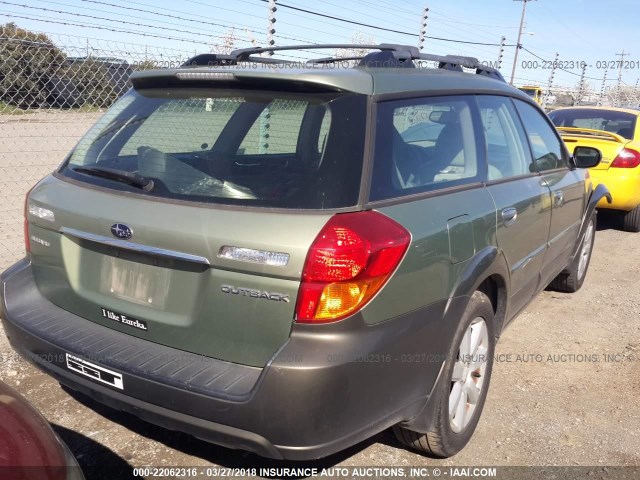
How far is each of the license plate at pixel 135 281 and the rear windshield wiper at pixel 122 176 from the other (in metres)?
0.31

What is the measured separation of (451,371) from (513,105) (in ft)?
6.37

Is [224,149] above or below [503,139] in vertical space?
below

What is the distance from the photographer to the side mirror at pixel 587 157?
479 cm

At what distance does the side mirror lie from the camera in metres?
4.79

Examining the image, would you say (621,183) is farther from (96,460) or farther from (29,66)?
(29,66)

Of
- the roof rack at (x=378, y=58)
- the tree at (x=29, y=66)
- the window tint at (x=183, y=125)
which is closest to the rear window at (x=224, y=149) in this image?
the window tint at (x=183, y=125)

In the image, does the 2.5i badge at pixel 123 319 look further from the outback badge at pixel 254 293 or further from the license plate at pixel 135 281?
the outback badge at pixel 254 293

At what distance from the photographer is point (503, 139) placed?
3422mm

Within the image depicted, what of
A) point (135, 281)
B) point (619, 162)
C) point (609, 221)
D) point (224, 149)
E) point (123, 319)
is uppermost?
point (224, 149)

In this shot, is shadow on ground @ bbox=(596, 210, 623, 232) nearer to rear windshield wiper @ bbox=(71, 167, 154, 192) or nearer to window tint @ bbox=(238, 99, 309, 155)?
window tint @ bbox=(238, 99, 309, 155)

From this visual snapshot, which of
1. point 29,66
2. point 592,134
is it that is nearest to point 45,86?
point 29,66

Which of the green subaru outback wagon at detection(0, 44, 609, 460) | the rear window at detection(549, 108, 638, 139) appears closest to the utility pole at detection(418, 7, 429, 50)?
the rear window at detection(549, 108, 638, 139)

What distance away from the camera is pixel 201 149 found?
9.63ft

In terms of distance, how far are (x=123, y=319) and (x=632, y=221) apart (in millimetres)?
7321
